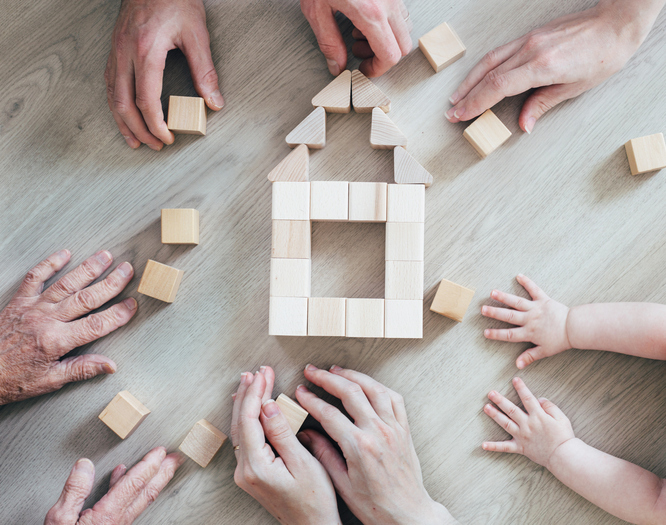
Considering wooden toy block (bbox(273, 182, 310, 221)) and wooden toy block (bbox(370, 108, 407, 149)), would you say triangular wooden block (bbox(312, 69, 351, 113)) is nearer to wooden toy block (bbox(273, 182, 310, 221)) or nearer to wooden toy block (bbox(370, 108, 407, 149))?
wooden toy block (bbox(370, 108, 407, 149))

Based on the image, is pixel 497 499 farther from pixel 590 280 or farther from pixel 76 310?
pixel 76 310

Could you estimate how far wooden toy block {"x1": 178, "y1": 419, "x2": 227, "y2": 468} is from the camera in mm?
974

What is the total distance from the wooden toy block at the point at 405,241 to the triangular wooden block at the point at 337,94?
31 cm

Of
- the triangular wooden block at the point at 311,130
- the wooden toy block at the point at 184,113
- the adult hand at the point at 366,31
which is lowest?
the triangular wooden block at the point at 311,130

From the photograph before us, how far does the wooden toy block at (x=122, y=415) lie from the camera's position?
98 cm

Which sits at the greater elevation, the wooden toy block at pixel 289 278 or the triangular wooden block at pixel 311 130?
the triangular wooden block at pixel 311 130

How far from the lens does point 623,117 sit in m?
1.01

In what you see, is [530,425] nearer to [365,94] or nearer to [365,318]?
[365,318]

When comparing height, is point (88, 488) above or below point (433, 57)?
below

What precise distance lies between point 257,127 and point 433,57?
0.44m

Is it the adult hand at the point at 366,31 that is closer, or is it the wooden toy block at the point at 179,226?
the adult hand at the point at 366,31

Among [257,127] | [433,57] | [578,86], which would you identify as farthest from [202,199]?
[578,86]

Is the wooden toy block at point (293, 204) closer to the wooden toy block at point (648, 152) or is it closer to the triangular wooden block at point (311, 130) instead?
the triangular wooden block at point (311, 130)

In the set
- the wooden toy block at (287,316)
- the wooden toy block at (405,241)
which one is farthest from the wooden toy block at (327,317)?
the wooden toy block at (405,241)
